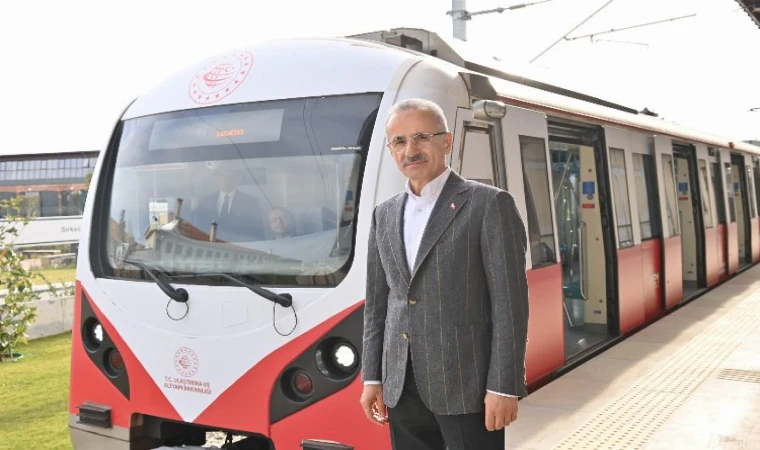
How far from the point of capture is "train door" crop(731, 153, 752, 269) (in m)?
16.3

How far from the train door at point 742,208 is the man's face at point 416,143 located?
49.7 ft

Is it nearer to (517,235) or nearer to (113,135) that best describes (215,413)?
(113,135)

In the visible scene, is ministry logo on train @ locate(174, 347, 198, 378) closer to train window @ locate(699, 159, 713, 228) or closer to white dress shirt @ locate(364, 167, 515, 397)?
white dress shirt @ locate(364, 167, 515, 397)

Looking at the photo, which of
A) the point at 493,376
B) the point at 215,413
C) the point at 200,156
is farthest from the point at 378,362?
the point at 200,156

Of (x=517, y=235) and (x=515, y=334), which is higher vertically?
(x=517, y=235)

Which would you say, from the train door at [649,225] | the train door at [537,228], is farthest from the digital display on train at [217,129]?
the train door at [649,225]

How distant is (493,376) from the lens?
253 cm

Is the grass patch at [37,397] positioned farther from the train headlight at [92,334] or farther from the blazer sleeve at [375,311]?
the blazer sleeve at [375,311]

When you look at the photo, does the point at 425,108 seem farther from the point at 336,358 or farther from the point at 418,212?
the point at 336,358

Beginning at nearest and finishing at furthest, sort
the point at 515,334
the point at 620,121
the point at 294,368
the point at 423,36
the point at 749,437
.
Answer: the point at 515,334
the point at 294,368
the point at 749,437
the point at 423,36
the point at 620,121

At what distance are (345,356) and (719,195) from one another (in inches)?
428

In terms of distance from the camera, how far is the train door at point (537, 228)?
5430mm

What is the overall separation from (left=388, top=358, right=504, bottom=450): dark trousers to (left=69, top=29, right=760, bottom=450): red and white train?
1077mm

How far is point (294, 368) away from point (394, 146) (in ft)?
5.87
